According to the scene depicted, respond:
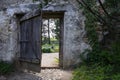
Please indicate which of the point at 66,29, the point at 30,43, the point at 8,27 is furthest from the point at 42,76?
the point at 8,27

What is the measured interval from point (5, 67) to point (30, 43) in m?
0.97

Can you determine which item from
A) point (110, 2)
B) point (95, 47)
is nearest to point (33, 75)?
point (95, 47)

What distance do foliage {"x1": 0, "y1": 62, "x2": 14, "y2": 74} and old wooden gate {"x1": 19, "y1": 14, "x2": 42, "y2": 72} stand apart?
0.50m

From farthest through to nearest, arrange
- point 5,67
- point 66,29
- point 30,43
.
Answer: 1. point 66,29
2. point 30,43
3. point 5,67

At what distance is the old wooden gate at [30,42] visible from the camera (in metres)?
6.61

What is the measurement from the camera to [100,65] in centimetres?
651

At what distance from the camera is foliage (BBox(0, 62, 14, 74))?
6.54 meters

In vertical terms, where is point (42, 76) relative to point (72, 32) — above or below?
below

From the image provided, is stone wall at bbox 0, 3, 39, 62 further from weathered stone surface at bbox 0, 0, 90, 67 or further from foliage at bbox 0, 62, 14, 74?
foliage at bbox 0, 62, 14, 74

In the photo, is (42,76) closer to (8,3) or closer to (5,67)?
(5,67)

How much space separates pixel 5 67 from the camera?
6.68 m

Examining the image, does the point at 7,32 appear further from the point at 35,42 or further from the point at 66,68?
the point at 66,68

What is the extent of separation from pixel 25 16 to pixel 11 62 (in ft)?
4.70

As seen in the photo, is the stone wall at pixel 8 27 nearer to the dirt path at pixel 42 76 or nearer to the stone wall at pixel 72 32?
the stone wall at pixel 72 32
